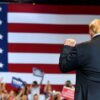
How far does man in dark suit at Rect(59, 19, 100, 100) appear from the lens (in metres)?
1.88

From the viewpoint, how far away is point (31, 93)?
4.18 meters

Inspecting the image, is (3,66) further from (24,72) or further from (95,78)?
(95,78)

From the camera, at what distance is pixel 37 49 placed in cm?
438

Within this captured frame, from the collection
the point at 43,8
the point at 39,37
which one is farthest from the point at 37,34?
the point at 43,8

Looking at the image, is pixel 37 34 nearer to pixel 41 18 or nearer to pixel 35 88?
pixel 41 18

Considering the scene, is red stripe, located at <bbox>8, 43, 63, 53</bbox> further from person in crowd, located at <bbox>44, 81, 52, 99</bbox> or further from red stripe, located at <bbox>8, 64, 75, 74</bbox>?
person in crowd, located at <bbox>44, 81, 52, 99</bbox>

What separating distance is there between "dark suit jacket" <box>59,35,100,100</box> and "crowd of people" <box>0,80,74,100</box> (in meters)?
2.05

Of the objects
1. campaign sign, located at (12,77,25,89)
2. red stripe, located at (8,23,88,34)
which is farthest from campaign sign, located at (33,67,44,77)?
red stripe, located at (8,23,88,34)

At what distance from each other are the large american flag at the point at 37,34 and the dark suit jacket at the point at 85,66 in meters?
2.41

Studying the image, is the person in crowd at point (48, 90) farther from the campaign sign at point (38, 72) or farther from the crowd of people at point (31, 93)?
the campaign sign at point (38, 72)

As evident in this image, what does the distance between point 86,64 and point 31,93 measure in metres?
2.33

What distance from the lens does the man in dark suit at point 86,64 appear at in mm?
1881

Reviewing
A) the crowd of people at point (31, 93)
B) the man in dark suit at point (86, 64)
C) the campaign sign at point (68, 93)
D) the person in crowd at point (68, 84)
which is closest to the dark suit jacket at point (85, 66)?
the man in dark suit at point (86, 64)

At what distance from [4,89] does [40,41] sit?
0.58 metres
